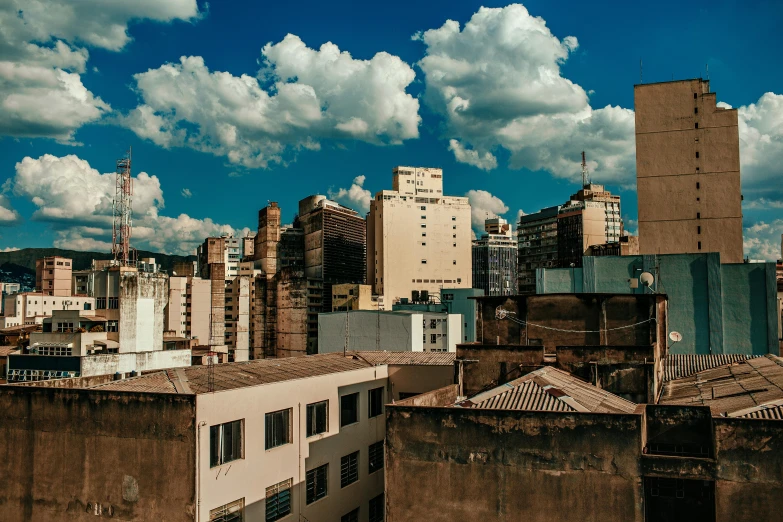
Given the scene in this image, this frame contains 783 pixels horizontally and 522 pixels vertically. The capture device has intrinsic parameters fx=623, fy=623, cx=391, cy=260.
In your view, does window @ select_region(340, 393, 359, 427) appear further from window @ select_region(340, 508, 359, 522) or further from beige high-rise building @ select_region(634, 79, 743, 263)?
beige high-rise building @ select_region(634, 79, 743, 263)

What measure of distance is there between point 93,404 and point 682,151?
46363mm

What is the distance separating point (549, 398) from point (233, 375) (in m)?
12.2

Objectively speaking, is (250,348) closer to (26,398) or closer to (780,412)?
(26,398)

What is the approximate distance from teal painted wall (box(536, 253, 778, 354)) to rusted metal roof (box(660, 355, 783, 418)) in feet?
39.5

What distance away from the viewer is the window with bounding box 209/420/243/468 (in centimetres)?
1930

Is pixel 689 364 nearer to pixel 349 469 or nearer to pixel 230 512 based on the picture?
pixel 349 469

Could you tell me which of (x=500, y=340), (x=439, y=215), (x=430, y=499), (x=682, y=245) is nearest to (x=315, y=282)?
(x=439, y=215)

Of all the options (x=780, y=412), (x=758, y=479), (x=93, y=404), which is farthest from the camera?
(x=93, y=404)

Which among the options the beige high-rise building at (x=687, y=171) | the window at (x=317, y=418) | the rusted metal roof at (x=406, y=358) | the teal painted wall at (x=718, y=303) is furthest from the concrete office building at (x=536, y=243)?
the window at (x=317, y=418)

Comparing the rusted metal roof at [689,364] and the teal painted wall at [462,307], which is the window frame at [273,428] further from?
the teal painted wall at [462,307]

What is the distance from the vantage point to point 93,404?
1986 cm

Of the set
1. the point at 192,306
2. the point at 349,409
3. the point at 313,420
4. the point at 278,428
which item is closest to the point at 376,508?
the point at 349,409

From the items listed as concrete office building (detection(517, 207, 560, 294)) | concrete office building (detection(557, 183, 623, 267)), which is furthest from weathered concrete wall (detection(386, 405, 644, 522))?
concrete office building (detection(517, 207, 560, 294))

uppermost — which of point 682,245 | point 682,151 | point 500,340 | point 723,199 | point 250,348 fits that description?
point 682,151
